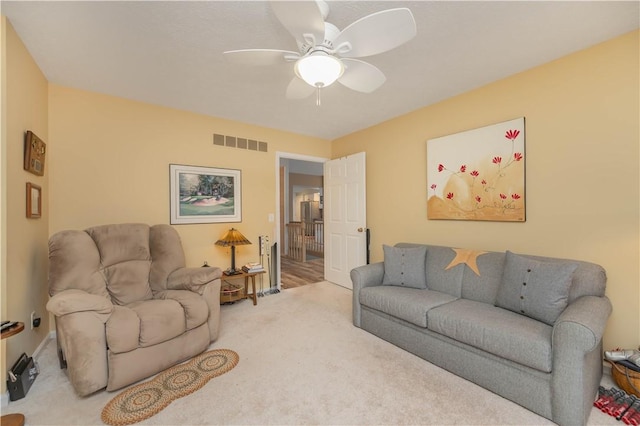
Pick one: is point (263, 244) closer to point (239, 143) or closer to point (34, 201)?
point (239, 143)

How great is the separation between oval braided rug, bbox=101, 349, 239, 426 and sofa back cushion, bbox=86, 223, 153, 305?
785 millimetres

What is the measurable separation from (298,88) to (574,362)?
248 cm

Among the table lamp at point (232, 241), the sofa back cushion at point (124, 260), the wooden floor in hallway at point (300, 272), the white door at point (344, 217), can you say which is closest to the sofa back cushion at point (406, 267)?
the white door at point (344, 217)

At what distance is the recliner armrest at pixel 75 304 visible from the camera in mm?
1678

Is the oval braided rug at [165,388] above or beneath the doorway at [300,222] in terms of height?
beneath

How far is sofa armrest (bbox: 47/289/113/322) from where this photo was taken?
1.68 m

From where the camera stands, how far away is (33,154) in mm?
2145

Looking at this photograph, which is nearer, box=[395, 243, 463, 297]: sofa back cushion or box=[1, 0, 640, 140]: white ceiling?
box=[1, 0, 640, 140]: white ceiling

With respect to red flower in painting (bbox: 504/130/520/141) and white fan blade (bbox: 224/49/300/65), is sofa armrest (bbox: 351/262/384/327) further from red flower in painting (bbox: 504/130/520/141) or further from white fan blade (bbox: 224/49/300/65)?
white fan blade (bbox: 224/49/300/65)

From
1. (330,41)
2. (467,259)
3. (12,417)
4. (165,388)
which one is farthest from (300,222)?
(12,417)

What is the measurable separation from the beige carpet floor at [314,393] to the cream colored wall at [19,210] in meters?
0.43

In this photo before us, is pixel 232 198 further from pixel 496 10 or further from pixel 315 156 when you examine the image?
pixel 496 10

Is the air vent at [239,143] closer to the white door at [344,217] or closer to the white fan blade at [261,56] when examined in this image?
the white door at [344,217]

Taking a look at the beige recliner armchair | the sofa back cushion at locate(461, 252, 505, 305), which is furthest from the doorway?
the sofa back cushion at locate(461, 252, 505, 305)
